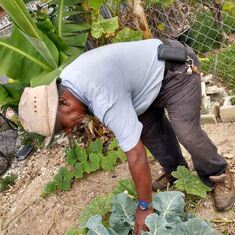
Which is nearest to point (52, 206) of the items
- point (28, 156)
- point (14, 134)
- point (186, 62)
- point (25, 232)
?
point (25, 232)

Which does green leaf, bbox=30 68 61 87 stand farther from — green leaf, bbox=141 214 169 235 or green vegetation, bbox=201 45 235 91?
green vegetation, bbox=201 45 235 91

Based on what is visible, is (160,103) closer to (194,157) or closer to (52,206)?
(194,157)

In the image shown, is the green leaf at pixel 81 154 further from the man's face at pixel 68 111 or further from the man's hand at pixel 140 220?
the man's face at pixel 68 111

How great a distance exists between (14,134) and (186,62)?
9.79ft

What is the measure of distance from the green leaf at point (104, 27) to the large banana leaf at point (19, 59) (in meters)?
0.59

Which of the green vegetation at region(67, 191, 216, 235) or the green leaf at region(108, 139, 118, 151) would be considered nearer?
the green vegetation at region(67, 191, 216, 235)

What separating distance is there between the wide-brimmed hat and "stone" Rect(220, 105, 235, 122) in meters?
2.15

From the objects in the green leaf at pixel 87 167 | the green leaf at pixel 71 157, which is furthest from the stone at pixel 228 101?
the green leaf at pixel 71 157

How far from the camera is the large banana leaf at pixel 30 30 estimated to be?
3570mm

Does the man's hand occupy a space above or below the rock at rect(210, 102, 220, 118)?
above

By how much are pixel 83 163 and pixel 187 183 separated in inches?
48.2

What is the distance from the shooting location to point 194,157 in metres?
3.32

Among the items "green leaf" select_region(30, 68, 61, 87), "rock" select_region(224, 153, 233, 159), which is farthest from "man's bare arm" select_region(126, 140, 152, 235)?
"rock" select_region(224, 153, 233, 159)

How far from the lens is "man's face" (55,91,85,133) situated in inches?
103
